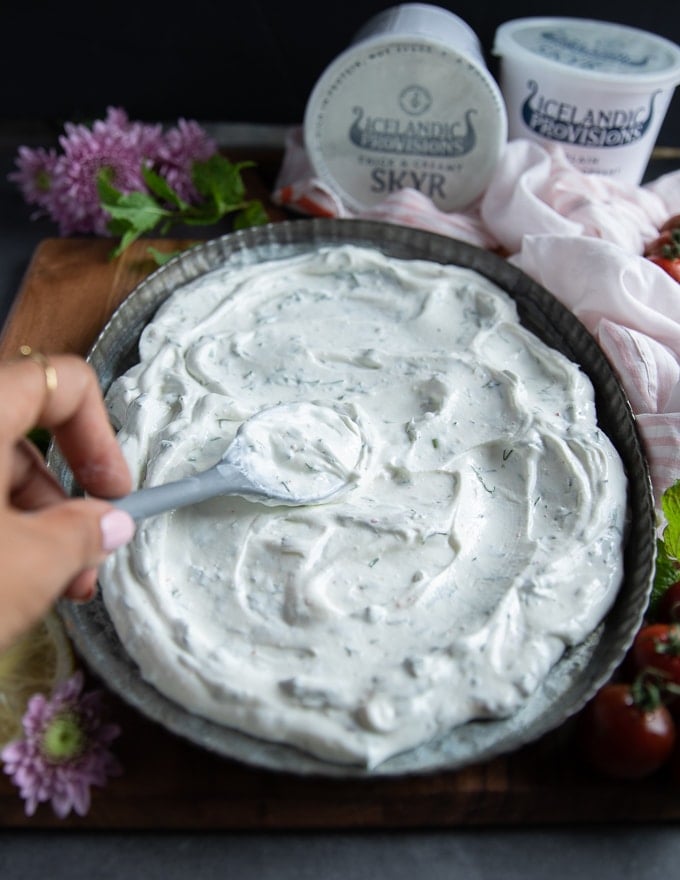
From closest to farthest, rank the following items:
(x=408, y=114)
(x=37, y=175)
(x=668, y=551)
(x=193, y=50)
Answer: (x=668, y=551), (x=408, y=114), (x=37, y=175), (x=193, y=50)

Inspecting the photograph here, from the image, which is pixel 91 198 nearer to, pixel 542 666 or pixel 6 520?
pixel 6 520

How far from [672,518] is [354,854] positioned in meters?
0.86

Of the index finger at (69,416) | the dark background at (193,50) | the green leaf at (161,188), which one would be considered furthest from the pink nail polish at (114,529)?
the dark background at (193,50)

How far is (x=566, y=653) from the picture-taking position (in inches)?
61.8

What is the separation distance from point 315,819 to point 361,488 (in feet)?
2.01

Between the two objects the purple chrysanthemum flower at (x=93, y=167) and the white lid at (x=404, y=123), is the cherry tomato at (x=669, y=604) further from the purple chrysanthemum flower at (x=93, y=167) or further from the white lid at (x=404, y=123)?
the purple chrysanthemum flower at (x=93, y=167)

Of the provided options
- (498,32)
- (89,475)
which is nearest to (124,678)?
(89,475)

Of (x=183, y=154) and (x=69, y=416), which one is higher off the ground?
(x=69, y=416)

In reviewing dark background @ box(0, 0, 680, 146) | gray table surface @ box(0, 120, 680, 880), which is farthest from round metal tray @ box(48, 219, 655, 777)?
dark background @ box(0, 0, 680, 146)

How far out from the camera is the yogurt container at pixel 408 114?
96.2 inches

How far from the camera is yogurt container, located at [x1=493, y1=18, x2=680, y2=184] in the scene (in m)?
2.44

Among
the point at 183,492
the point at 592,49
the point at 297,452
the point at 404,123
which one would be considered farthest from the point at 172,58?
the point at 183,492

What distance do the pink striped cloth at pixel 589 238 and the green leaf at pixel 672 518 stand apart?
108 millimetres

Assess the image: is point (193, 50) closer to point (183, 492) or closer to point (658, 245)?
point (658, 245)
